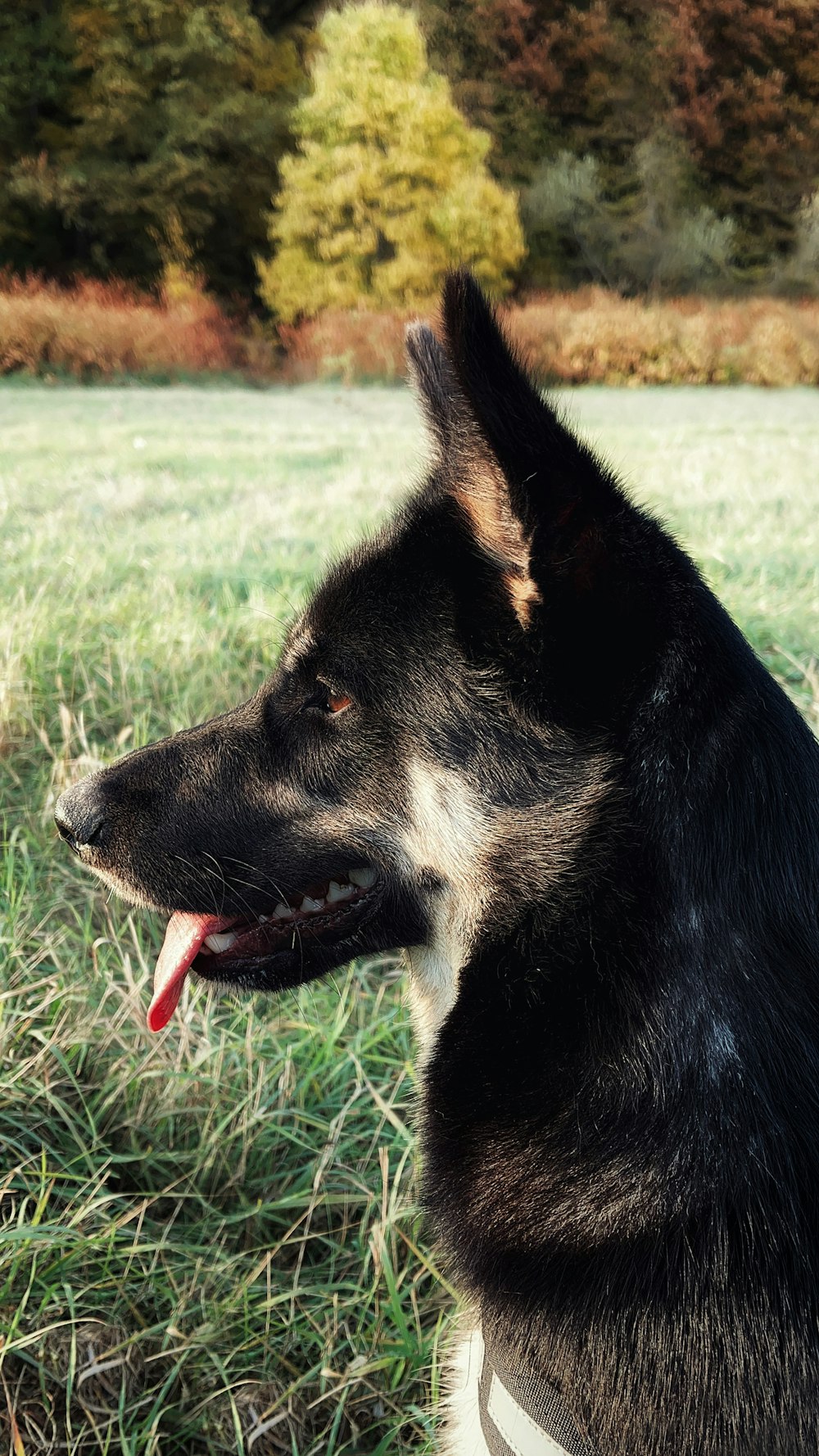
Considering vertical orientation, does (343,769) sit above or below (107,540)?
above

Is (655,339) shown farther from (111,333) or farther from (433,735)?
(433,735)

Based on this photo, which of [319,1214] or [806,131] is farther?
[806,131]

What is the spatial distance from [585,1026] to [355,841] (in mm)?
447

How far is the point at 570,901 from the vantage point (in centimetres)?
147

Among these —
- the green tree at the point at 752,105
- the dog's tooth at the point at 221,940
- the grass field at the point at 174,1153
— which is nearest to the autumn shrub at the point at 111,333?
the green tree at the point at 752,105

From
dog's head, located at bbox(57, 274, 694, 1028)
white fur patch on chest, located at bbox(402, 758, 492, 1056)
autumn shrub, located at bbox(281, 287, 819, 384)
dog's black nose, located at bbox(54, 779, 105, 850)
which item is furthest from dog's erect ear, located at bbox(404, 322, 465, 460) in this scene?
autumn shrub, located at bbox(281, 287, 819, 384)

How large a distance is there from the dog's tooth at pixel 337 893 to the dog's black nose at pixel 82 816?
0.38 metres

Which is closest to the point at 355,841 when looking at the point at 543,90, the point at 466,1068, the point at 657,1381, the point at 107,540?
the point at 466,1068

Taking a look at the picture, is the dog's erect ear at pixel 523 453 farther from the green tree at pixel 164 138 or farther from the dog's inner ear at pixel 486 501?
the green tree at pixel 164 138

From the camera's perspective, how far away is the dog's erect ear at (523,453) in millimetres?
1301

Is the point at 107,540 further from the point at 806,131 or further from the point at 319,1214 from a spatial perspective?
the point at 806,131

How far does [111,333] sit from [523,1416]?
14.0 meters

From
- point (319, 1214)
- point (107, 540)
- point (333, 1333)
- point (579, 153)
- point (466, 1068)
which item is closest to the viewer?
point (466, 1068)

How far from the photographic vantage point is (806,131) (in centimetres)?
1592
